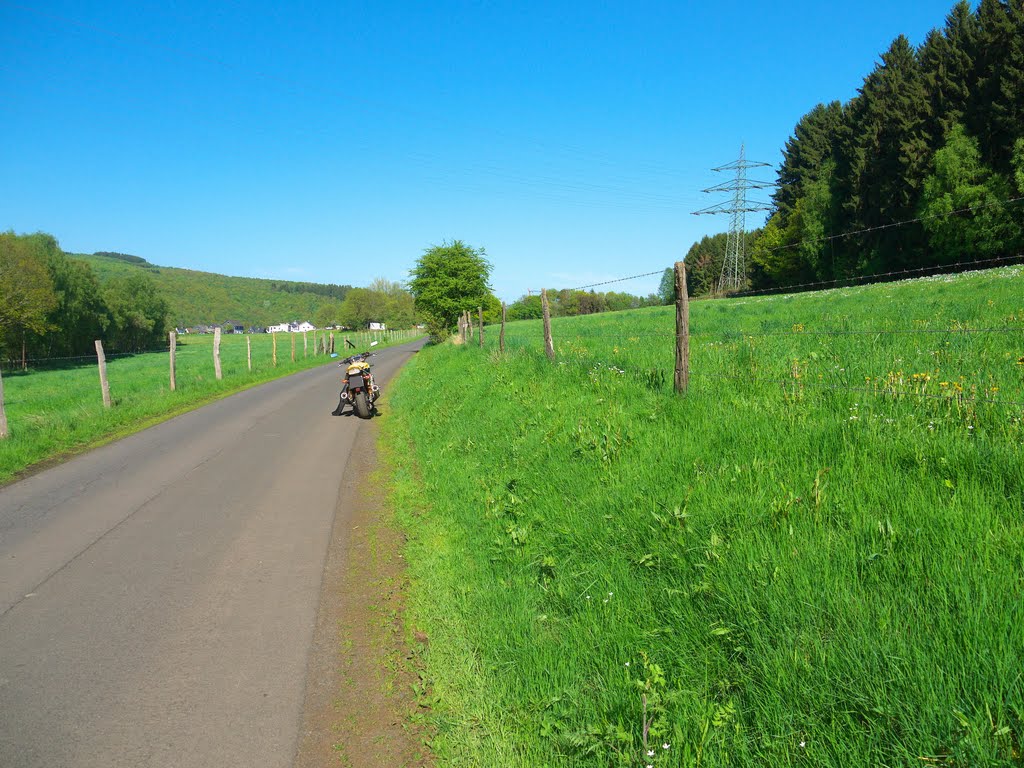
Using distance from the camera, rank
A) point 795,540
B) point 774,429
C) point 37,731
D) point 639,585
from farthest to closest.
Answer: point 774,429 < point 639,585 < point 795,540 < point 37,731

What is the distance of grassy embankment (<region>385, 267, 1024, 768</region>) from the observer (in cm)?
226

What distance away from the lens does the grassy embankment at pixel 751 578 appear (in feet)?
7.40

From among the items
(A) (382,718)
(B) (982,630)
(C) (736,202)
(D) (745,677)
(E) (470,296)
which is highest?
(C) (736,202)

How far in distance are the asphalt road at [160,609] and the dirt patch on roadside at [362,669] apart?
0.12m

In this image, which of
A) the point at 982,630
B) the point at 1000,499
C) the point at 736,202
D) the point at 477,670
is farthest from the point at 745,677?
the point at 736,202

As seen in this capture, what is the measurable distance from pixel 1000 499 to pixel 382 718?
11.8ft

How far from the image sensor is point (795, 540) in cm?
320

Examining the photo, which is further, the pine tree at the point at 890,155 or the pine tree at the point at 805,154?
the pine tree at the point at 805,154

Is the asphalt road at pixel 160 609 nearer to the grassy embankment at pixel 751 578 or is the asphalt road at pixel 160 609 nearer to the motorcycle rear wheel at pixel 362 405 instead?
the grassy embankment at pixel 751 578

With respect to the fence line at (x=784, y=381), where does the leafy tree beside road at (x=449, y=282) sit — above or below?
above

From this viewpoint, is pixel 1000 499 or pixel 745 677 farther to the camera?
pixel 1000 499

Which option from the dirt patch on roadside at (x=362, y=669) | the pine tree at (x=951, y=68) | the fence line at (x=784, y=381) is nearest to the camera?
the dirt patch on roadside at (x=362, y=669)

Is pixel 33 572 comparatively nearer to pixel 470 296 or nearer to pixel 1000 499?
pixel 1000 499

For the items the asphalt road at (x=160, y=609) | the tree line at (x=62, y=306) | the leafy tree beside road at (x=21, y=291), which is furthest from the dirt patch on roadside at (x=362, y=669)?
the leafy tree beside road at (x=21, y=291)
